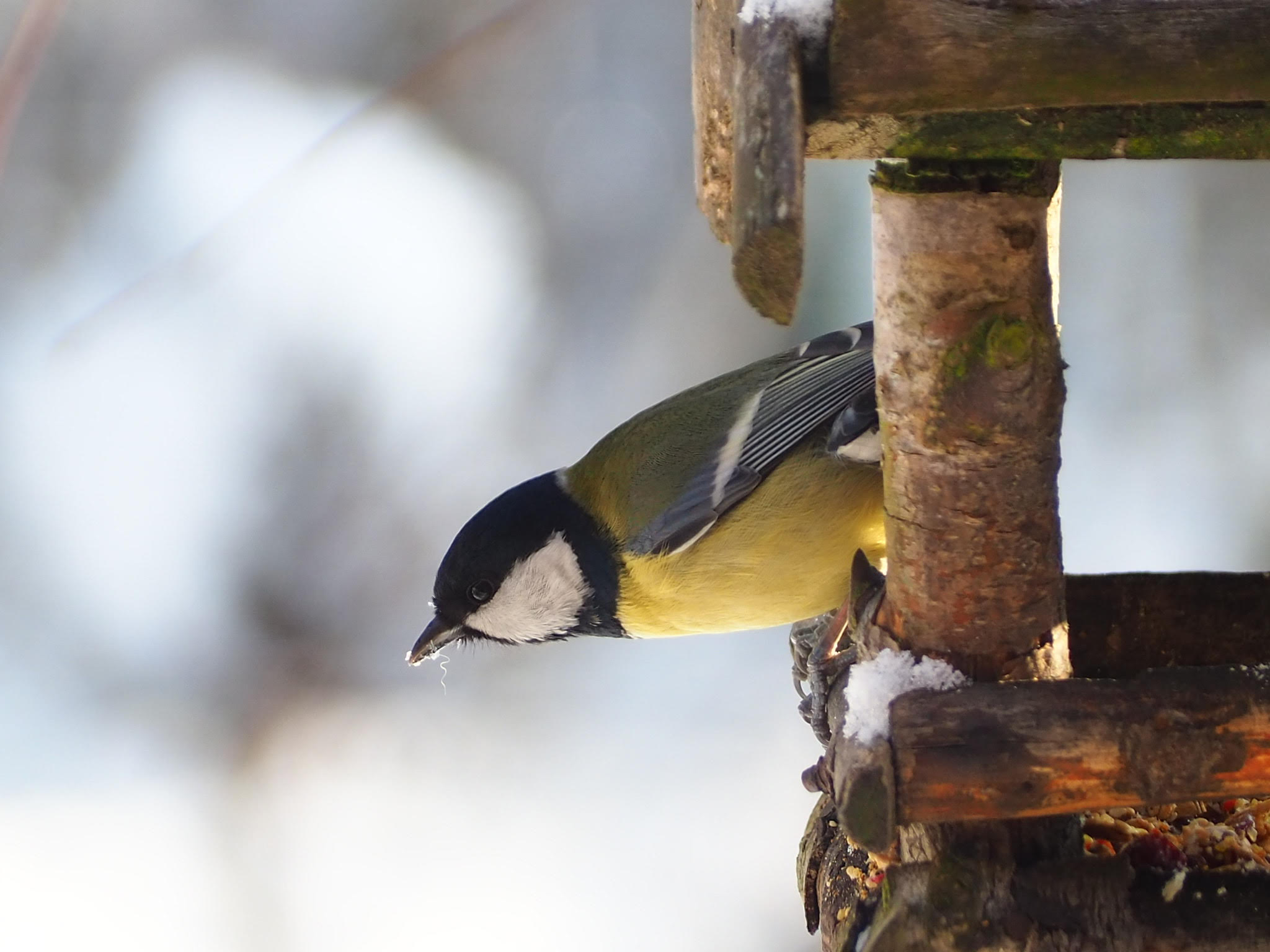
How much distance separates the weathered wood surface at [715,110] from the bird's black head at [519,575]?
0.85 m

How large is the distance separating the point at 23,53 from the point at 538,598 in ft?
4.64

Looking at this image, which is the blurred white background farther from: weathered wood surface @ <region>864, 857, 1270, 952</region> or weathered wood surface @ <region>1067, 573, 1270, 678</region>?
weathered wood surface @ <region>864, 857, 1270, 952</region>

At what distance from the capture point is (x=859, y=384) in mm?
1443

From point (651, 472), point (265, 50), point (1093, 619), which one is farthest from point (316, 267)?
point (1093, 619)

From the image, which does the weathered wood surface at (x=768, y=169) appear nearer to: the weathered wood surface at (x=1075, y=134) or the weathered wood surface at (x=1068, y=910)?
the weathered wood surface at (x=1075, y=134)

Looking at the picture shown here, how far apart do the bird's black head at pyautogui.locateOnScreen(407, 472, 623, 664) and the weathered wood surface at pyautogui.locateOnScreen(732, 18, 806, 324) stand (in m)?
1.06

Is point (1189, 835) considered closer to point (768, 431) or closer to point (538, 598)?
point (768, 431)

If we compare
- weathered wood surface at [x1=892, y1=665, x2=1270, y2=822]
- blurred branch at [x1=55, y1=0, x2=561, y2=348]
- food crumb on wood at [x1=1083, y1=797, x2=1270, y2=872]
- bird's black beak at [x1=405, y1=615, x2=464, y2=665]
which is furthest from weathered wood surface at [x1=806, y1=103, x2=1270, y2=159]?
blurred branch at [x1=55, y1=0, x2=561, y2=348]

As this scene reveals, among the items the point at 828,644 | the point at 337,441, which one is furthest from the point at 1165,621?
the point at 337,441

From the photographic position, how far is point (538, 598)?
1813mm

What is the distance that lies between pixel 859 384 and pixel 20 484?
2.23 meters

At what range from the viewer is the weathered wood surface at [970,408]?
989mm

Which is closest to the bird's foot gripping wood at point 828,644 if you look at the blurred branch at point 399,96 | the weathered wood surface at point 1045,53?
the weathered wood surface at point 1045,53

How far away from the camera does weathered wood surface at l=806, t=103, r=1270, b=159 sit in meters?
0.90
